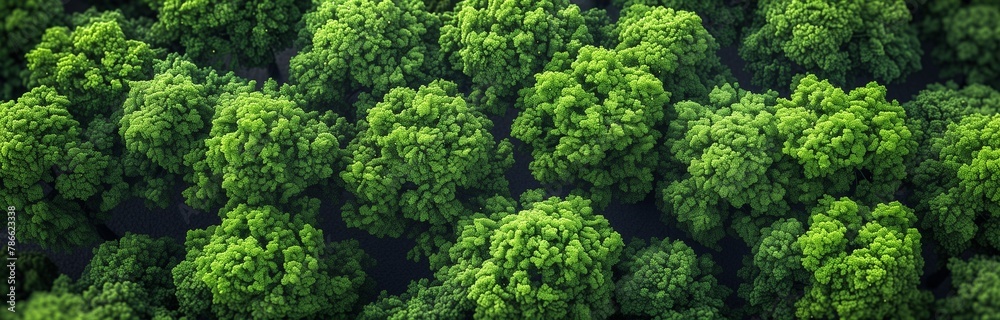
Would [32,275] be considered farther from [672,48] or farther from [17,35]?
[672,48]

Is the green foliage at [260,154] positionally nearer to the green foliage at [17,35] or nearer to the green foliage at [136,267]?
the green foliage at [136,267]

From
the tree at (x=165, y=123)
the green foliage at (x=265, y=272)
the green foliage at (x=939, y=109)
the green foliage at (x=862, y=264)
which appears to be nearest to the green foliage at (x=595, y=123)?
the green foliage at (x=862, y=264)

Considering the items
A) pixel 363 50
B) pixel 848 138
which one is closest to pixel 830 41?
pixel 848 138

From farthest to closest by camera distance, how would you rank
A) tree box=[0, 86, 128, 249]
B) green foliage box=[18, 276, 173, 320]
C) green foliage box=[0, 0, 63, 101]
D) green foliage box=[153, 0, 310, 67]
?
green foliage box=[153, 0, 310, 67]
green foliage box=[0, 0, 63, 101]
tree box=[0, 86, 128, 249]
green foliage box=[18, 276, 173, 320]

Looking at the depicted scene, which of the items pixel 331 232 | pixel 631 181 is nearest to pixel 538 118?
pixel 631 181

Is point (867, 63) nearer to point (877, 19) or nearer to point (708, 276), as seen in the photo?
point (877, 19)

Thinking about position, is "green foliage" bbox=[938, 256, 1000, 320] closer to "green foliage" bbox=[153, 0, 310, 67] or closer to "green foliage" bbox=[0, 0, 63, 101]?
"green foliage" bbox=[153, 0, 310, 67]

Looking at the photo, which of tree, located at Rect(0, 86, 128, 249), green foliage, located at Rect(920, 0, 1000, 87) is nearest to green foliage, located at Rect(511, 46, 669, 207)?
green foliage, located at Rect(920, 0, 1000, 87)
